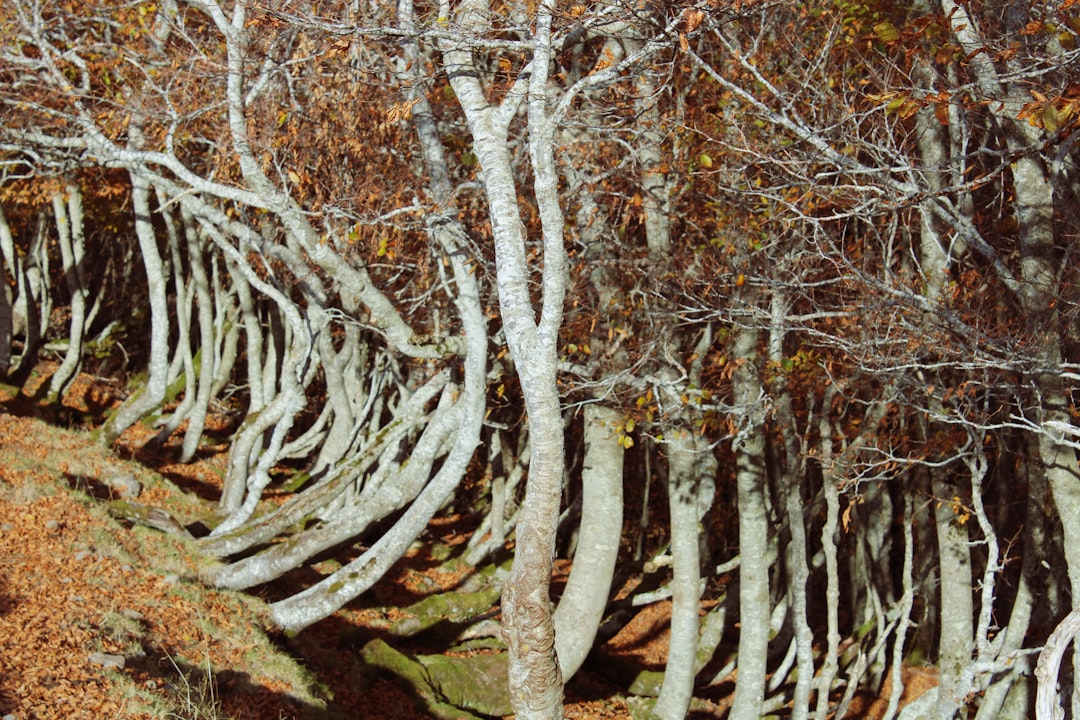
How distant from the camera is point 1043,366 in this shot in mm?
7750

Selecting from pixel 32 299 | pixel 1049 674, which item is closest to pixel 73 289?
pixel 32 299

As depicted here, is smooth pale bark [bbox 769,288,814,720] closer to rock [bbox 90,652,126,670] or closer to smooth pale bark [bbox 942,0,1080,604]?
smooth pale bark [bbox 942,0,1080,604]

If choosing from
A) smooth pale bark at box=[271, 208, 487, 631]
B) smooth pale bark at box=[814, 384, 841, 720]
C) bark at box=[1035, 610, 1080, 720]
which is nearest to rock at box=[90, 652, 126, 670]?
smooth pale bark at box=[271, 208, 487, 631]

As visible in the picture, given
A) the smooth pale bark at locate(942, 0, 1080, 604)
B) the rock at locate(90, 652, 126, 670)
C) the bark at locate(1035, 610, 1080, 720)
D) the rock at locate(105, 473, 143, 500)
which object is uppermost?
the smooth pale bark at locate(942, 0, 1080, 604)

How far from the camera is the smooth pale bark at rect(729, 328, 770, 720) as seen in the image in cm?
1055

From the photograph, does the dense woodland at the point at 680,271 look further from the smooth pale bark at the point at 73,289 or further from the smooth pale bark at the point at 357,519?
the smooth pale bark at the point at 73,289

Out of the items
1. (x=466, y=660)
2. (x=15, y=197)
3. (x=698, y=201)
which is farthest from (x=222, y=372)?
(x=698, y=201)

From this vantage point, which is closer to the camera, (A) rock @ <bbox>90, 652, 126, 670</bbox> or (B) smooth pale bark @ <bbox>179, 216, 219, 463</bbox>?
(A) rock @ <bbox>90, 652, 126, 670</bbox>

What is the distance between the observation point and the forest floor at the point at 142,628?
706 cm

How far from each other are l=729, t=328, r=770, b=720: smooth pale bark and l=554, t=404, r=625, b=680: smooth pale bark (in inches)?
58.3

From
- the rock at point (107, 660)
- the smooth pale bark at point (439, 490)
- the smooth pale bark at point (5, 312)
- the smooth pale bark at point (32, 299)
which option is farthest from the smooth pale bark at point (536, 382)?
the smooth pale bark at point (32, 299)

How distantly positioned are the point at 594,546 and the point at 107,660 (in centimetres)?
543

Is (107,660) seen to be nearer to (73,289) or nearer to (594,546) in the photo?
(594,546)

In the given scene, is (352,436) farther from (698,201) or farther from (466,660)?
(698,201)
